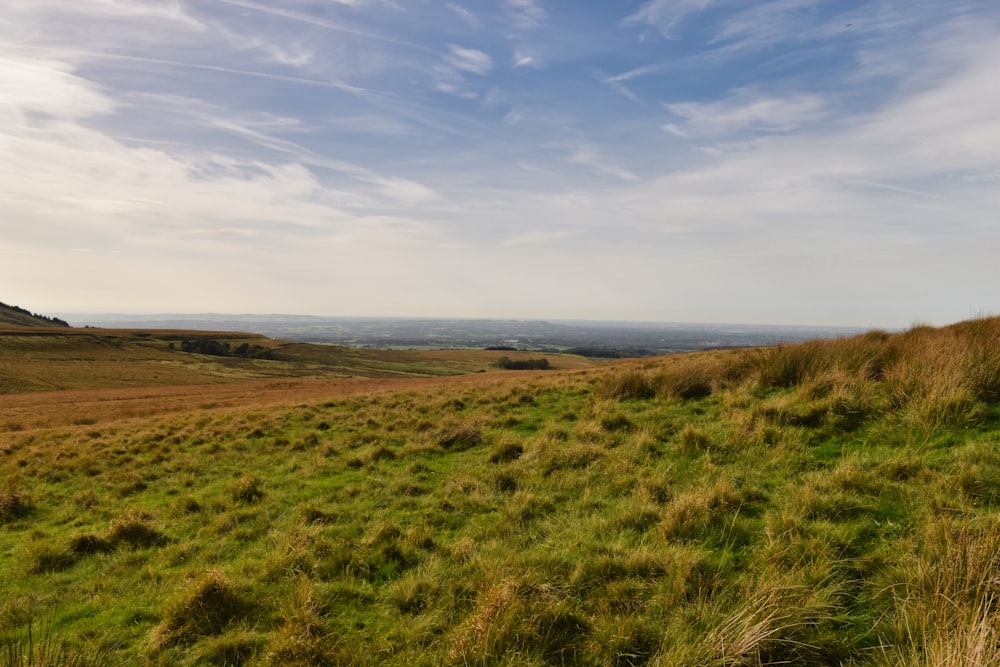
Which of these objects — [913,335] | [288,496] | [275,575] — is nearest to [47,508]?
[288,496]

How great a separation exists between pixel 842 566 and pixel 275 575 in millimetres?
6325

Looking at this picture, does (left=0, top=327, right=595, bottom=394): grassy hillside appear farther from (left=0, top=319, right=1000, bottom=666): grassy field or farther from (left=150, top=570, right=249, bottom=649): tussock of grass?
(left=150, top=570, right=249, bottom=649): tussock of grass


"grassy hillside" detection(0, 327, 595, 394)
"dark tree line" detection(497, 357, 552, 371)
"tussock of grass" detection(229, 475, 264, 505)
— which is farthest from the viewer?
"dark tree line" detection(497, 357, 552, 371)

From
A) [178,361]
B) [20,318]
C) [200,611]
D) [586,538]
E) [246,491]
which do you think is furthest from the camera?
[20,318]

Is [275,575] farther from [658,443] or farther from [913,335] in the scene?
[913,335]

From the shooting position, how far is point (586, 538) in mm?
5633

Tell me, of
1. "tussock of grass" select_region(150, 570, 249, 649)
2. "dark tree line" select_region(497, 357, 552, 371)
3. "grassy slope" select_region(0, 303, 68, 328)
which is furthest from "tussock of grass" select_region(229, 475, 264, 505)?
"grassy slope" select_region(0, 303, 68, 328)

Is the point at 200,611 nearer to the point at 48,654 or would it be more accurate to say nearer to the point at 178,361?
the point at 48,654

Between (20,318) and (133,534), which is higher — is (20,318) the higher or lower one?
the higher one

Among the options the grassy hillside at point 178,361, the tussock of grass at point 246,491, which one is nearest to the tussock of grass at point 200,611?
the tussock of grass at point 246,491

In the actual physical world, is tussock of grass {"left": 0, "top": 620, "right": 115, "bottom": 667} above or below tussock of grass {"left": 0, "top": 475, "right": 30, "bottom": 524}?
above

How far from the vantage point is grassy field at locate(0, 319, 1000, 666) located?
150 inches

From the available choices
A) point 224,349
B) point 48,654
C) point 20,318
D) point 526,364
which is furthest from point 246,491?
point 20,318

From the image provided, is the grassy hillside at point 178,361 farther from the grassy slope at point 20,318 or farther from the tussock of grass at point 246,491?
the grassy slope at point 20,318
